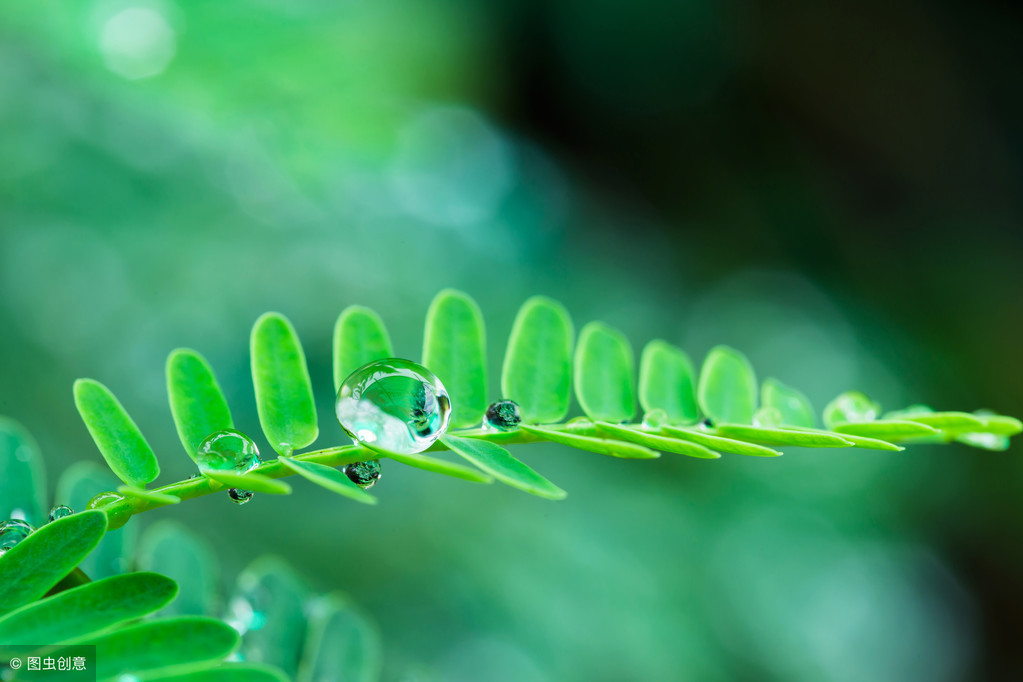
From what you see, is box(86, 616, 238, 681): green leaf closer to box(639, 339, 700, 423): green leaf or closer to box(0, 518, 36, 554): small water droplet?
box(0, 518, 36, 554): small water droplet

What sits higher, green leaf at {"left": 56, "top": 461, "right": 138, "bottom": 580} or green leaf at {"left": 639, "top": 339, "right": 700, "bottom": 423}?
green leaf at {"left": 639, "top": 339, "right": 700, "bottom": 423}

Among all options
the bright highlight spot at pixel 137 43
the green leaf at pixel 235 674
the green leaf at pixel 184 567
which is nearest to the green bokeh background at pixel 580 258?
the bright highlight spot at pixel 137 43

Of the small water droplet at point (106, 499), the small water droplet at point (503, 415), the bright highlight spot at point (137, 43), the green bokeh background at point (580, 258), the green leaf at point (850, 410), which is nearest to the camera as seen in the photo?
the small water droplet at point (106, 499)

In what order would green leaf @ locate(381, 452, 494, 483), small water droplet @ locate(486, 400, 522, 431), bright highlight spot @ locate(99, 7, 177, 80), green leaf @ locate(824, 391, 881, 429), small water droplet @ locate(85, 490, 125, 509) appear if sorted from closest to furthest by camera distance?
green leaf @ locate(381, 452, 494, 483)
small water droplet @ locate(85, 490, 125, 509)
small water droplet @ locate(486, 400, 522, 431)
green leaf @ locate(824, 391, 881, 429)
bright highlight spot @ locate(99, 7, 177, 80)

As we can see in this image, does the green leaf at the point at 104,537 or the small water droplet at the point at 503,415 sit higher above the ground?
the small water droplet at the point at 503,415

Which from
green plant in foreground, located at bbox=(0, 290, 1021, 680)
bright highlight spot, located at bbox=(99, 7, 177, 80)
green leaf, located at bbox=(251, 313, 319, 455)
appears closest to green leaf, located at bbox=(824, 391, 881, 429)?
green plant in foreground, located at bbox=(0, 290, 1021, 680)

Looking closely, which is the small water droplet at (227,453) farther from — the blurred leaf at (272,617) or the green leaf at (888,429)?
the green leaf at (888,429)
